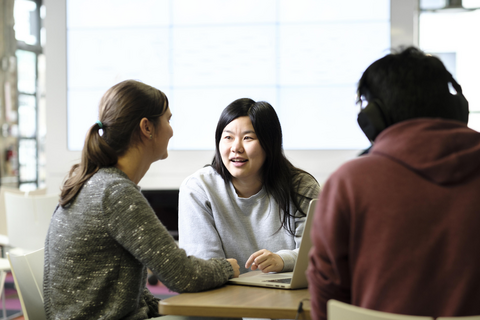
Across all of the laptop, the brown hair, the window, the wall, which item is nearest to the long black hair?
the laptop

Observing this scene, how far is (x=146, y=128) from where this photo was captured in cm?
148

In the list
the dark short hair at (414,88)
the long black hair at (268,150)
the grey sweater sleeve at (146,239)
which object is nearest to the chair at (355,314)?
the dark short hair at (414,88)

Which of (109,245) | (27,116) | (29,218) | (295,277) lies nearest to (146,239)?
(109,245)

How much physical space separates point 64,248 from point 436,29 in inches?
173

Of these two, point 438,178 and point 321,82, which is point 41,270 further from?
point 321,82

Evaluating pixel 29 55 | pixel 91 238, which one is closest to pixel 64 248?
pixel 91 238

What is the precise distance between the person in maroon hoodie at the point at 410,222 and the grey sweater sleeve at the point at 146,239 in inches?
19.6

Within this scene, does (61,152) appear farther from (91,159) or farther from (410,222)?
(410,222)

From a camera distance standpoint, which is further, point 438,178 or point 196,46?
point 196,46

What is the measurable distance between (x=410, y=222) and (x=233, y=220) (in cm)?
114

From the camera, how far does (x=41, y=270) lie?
5.10ft

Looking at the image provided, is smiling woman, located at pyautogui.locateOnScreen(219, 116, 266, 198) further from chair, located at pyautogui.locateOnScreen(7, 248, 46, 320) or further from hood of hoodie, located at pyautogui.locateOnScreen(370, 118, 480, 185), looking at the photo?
hood of hoodie, located at pyautogui.locateOnScreen(370, 118, 480, 185)

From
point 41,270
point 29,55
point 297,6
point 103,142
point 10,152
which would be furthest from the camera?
point 29,55

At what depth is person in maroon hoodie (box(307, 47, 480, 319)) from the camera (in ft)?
2.87
